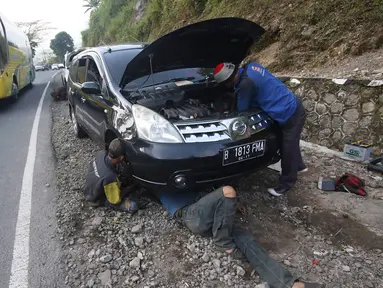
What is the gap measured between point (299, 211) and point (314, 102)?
229cm

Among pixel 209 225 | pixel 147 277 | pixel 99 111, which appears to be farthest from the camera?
pixel 99 111

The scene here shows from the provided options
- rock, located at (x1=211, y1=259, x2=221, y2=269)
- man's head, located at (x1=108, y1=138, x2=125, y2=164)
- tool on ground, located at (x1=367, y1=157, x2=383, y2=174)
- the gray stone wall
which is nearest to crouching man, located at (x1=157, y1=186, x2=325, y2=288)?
rock, located at (x1=211, y1=259, x2=221, y2=269)

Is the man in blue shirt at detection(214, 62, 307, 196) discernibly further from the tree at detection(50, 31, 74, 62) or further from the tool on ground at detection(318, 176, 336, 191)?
the tree at detection(50, 31, 74, 62)

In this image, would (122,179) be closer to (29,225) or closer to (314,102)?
(29,225)

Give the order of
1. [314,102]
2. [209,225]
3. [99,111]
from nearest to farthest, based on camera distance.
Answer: [209,225] < [99,111] < [314,102]

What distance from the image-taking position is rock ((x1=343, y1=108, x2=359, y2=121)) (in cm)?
441

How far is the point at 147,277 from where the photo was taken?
94.3 inches

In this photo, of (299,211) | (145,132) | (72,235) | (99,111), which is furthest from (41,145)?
(299,211)

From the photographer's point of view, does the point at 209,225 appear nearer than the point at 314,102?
Yes

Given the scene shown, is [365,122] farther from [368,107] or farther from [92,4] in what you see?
[92,4]

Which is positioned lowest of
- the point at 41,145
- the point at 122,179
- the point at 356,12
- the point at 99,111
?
the point at 41,145

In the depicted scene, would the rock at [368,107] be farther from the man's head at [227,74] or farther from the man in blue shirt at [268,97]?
the man's head at [227,74]

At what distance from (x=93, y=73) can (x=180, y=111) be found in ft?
5.45

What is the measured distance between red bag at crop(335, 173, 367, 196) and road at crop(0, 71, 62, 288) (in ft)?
10.1
